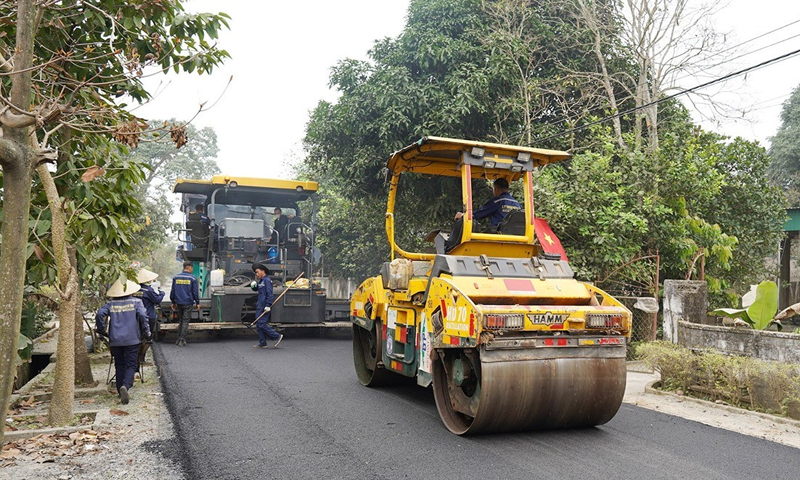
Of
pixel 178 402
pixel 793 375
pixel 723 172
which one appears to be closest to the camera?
pixel 793 375

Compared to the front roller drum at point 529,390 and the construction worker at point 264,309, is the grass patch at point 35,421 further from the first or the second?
the construction worker at point 264,309

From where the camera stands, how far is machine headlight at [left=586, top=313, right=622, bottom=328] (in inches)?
211

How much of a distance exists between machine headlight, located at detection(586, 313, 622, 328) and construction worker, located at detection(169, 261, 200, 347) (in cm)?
785

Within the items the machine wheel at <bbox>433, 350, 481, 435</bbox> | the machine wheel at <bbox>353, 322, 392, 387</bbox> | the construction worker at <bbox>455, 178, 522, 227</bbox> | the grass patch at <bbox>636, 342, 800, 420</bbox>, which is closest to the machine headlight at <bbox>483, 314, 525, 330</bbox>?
the machine wheel at <bbox>433, 350, 481, 435</bbox>

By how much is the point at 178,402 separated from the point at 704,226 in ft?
28.6

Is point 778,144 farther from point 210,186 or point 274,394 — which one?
point 274,394

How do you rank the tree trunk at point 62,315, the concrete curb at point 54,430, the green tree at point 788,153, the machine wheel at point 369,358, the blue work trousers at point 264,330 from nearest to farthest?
the concrete curb at point 54,430 < the tree trunk at point 62,315 < the machine wheel at point 369,358 < the blue work trousers at point 264,330 < the green tree at point 788,153

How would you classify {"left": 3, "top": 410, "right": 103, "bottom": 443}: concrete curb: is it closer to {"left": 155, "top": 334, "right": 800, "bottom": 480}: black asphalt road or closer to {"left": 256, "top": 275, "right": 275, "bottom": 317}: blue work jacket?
{"left": 155, "top": 334, "right": 800, "bottom": 480}: black asphalt road

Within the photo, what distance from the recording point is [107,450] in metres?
5.07

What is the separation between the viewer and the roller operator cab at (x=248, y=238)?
12234 millimetres

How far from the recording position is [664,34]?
43.4 feet

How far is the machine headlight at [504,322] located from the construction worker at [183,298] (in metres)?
7.63

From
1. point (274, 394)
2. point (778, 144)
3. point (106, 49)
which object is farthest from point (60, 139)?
point (778, 144)

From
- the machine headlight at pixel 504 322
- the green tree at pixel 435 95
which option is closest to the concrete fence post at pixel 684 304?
the machine headlight at pixel 504 322
